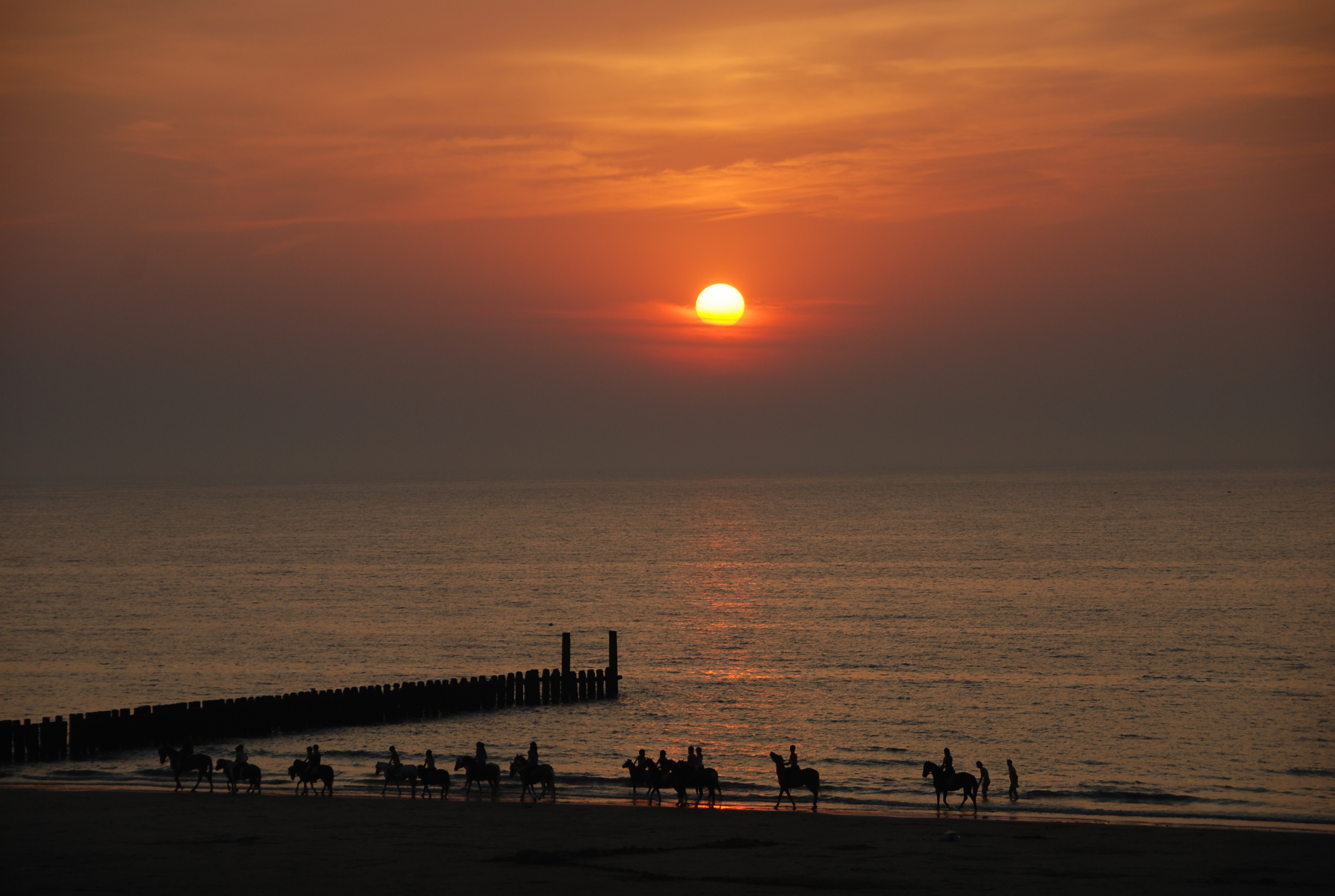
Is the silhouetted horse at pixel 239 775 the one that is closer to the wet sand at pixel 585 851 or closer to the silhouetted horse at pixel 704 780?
the wet sand at pixel 585 851

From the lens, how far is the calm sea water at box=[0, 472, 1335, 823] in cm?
3459

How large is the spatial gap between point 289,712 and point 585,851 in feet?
64.8

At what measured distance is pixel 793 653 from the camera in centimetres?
5966

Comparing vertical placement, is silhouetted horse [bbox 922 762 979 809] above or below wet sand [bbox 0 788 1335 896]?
above

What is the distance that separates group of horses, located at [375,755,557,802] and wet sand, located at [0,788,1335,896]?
0.76m

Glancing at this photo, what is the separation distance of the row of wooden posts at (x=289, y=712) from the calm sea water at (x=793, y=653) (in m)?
0.73

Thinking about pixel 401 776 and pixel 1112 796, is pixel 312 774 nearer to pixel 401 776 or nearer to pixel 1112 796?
pixel 401 776

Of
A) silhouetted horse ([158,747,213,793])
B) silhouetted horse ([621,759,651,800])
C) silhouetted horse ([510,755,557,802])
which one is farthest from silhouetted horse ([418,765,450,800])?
silhouetted horse ([158,747,213,793])

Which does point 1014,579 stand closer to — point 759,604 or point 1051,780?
point 759,604

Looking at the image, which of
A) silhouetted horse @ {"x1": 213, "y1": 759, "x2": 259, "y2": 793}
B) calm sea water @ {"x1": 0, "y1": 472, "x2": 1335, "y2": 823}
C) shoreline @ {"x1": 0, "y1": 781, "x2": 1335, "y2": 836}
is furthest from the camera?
calm sea water @ {"x1": 0, "y1": 472, "x2": 1335, "y2": 823}

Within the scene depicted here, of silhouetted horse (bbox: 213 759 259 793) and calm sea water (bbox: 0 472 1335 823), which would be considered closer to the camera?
silhouetted horse (bbox: 213 759 259 793)

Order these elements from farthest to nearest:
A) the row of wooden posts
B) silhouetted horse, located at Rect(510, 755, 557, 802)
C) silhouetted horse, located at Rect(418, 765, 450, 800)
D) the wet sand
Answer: the row of wooden posts
silhouetted horse, located at Rect(418, 765, 450, 800)
silhouetted horse, located at Rect(510, 755, 557, 802)
the wet sand

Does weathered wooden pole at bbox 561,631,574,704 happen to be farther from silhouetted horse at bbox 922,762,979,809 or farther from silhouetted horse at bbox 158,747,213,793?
silhouetted horse at bbox 922,762,979,809

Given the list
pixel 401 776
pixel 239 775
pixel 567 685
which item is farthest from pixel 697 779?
pixel 567 685
